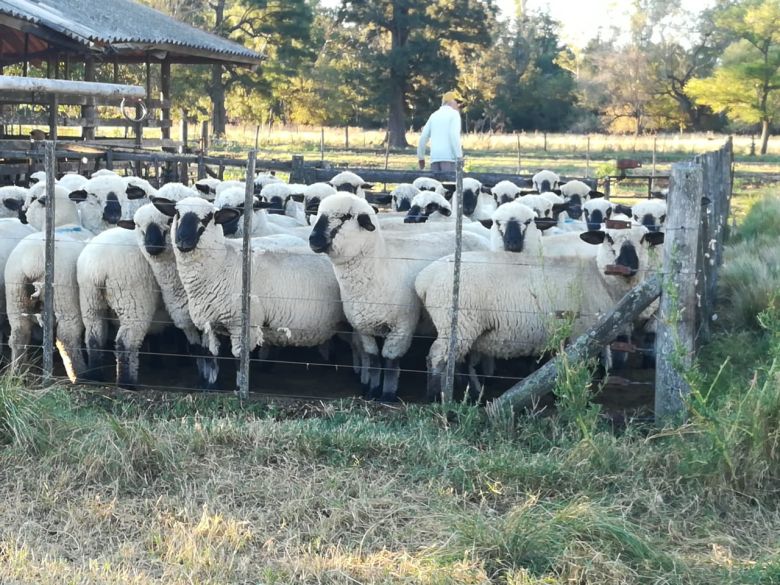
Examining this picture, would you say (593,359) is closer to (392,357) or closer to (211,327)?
(392,357)

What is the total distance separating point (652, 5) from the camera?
7412 centimetres

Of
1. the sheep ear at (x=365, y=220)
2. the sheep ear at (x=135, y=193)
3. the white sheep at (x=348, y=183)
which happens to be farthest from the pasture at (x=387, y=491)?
the white sheep at (x=348, y=183)

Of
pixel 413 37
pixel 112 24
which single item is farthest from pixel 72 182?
pixel 413 37

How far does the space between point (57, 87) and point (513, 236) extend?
5.61m

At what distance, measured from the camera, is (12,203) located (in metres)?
10.4

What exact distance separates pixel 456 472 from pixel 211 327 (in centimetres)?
277

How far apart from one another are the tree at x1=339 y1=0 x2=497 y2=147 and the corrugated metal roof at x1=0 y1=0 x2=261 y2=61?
21559 mm

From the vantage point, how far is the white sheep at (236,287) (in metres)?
7.66

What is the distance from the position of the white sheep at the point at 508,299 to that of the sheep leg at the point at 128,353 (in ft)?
7.13

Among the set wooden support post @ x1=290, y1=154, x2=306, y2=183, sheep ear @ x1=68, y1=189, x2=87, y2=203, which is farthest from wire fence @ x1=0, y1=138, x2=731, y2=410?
wooden support post @ x1=290, y1=154, x2=306, y2=183

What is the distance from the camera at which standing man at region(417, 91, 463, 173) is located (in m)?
13.6

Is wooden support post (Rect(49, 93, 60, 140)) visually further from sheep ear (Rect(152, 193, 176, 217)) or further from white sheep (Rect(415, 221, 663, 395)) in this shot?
white sheep (Rect(415, 221, 663, 395))

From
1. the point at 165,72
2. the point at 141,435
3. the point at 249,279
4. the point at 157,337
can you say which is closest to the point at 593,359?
the point at 249,279

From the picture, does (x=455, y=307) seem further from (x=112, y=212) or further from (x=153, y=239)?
(x=112, y=212)
